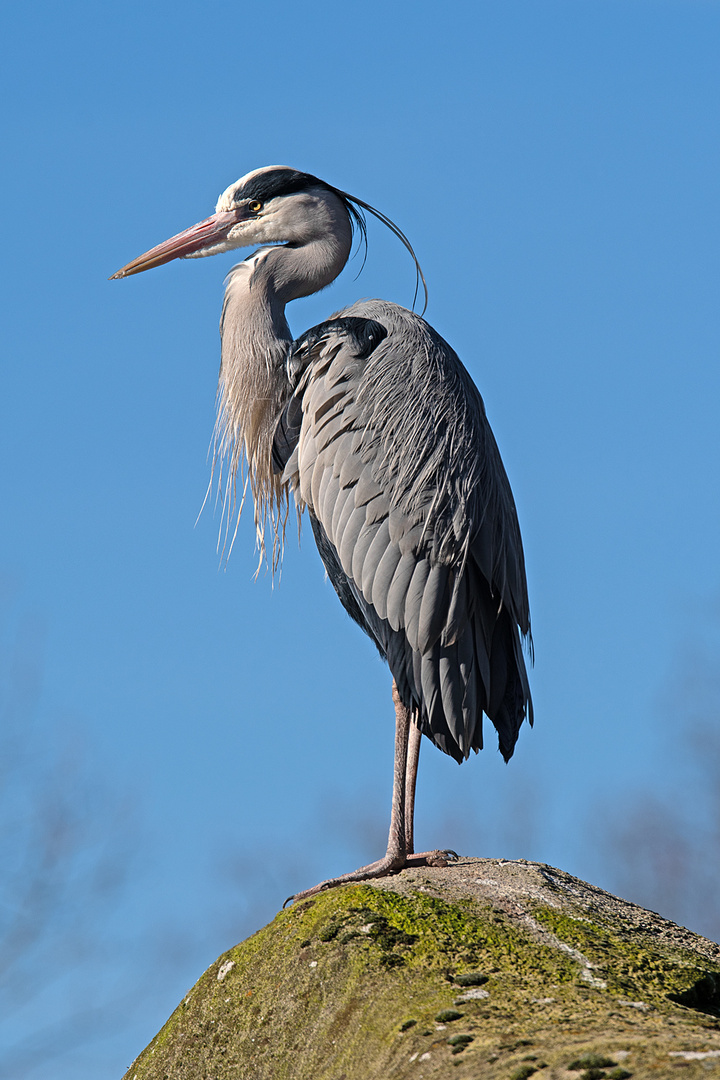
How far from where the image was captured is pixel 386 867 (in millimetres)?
6207

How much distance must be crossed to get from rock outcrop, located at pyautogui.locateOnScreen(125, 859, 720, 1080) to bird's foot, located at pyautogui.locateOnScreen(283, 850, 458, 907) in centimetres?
18

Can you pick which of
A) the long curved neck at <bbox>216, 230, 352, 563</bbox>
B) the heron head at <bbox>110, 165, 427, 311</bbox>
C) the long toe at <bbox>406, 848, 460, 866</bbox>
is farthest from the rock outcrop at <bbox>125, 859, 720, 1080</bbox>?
the heron head at <bbox>110, 165, 427, 311</bbox>

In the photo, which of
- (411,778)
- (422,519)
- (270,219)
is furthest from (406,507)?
(270,219)

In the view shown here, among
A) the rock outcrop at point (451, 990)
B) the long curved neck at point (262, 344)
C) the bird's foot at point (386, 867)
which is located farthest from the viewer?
the long curved neck at point (262, 344)

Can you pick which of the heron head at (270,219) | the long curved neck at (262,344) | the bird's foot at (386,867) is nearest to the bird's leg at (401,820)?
the bird's foot at (386,867)

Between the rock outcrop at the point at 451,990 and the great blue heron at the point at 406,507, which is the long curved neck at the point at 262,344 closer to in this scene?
the great blue heron at the point at 406,507

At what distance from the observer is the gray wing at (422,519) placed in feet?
21.1

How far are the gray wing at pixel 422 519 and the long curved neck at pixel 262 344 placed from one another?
558mm

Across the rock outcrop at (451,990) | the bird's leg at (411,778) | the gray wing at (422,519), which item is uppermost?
the gray wing at (422,519)

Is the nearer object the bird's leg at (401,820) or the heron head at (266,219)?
the bird's leg at (401,820)

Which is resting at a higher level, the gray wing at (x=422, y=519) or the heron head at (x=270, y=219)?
→ the heron head at (x=270, y=219)

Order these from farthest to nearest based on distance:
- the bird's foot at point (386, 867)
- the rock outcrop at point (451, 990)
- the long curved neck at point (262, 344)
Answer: the long curved neck at point (262, 344) < the bird's foot at point (386, 867) < the rock outcrop at point (451, 990)

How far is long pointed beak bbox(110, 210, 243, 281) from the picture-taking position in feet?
27.6

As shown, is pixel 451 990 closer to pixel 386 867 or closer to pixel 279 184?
pixel 386 867
